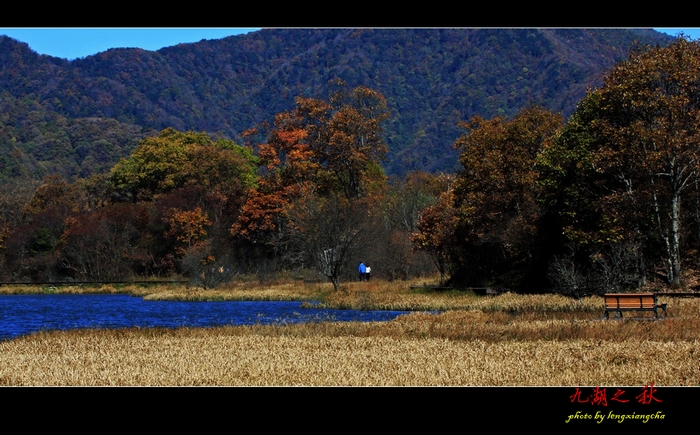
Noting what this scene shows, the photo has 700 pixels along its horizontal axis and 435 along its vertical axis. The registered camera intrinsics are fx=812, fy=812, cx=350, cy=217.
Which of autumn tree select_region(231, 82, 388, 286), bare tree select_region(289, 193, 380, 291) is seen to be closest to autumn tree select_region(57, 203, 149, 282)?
autumn tree select_region(231, 82, 388, 286)

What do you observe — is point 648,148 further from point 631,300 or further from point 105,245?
point 105,245

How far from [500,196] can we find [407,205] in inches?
1125

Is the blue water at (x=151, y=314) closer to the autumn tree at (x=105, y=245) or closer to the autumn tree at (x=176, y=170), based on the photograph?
the autumn tree at (x=105, y=245)

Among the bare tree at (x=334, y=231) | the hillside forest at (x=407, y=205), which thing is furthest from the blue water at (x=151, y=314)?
the hillside forest at (x=407, y=205)

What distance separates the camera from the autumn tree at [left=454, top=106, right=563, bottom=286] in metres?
40.6

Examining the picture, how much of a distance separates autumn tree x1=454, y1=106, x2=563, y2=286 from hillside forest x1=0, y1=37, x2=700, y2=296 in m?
0.11

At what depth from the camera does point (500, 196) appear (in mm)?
41562

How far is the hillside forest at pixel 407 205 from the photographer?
32938mm

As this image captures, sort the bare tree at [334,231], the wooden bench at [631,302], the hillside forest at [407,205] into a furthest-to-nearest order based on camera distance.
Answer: the bare tree at [334,231] < the hillside forest at [407,205] < the wooden bench at [631,302]

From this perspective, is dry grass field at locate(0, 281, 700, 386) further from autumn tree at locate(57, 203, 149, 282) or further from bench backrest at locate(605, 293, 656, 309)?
autumn tree at locate(57, 203, 149, 282)
